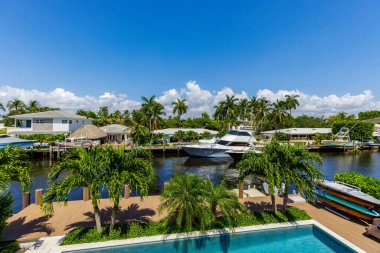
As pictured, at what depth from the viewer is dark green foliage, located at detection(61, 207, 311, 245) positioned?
9125 mm

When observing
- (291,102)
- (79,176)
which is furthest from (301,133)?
(79,176)

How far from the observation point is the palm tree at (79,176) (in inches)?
326

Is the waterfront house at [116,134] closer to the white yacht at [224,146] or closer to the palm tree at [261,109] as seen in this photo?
the white yacht at [224,146]

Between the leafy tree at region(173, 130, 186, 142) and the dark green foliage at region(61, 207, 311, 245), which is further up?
the leafy tree at region(173, 130, 186, 142)

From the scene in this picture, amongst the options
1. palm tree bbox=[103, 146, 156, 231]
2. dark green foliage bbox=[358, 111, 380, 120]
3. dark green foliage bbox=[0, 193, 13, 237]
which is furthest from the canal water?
dark green foliage bbox=[358, 111, 380, 120]

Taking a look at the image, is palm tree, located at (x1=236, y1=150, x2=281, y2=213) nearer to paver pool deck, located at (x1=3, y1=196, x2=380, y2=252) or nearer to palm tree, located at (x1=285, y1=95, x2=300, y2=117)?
paver pool deck, located at (x1=3, y1=196, x2=380, y2=252)

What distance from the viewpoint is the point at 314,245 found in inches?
377

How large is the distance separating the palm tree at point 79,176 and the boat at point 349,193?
12043 mm

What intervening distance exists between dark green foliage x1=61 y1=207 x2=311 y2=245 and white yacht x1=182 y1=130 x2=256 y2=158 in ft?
83.2

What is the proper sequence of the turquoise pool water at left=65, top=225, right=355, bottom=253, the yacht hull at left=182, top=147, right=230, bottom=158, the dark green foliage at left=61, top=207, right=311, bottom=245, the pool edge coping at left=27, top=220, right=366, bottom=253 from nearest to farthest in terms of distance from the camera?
the pool edge coping at left=27, top=220, right=366, bottom=253
the turquoise pool water at left=65, top=225, right=355, bottom=253
the dark green foliage at left=61, top=207, right=311, bottom=245
the yacht hull at left=182, top=147, right=230, bottom=158

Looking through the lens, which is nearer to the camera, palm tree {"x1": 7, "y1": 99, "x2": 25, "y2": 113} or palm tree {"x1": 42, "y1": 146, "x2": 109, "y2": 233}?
palm tree {"x1": 42, "y1": 146, "x2": 109, "y2": 233}

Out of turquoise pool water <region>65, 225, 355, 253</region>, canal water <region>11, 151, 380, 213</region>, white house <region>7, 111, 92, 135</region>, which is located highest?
white house <region>7, 111, 92, 135</region>

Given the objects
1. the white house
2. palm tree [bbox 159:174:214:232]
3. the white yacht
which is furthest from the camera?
the white house

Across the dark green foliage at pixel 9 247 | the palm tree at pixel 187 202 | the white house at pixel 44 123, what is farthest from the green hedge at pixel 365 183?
the white house at pixel 44 123
